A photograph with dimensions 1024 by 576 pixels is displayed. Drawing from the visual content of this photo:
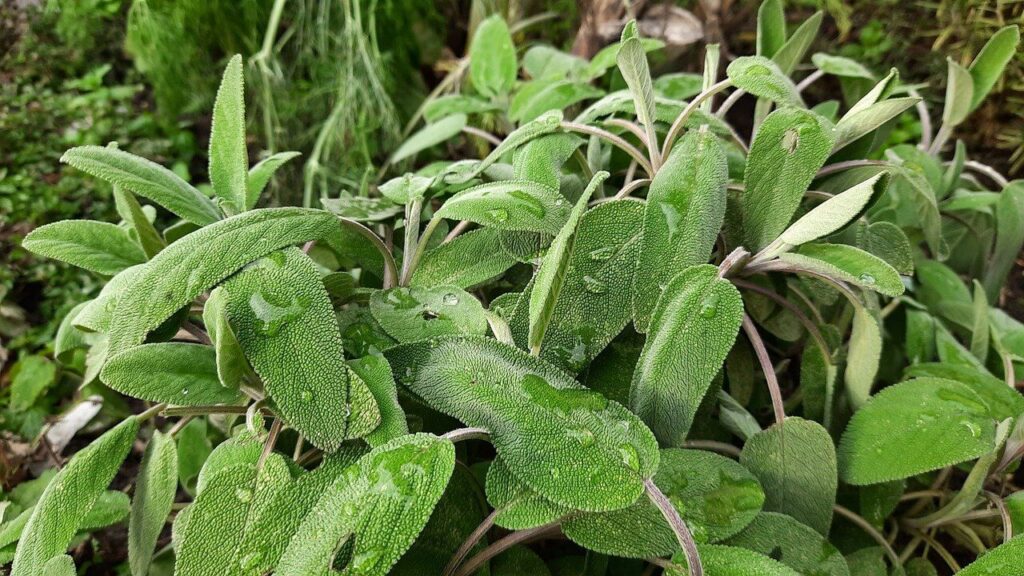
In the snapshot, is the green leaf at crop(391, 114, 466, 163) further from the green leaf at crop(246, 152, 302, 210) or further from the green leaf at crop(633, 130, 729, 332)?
the green leaf at crop(633, 130, 729, 332)

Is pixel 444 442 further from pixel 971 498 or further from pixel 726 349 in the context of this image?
pixel 971 498

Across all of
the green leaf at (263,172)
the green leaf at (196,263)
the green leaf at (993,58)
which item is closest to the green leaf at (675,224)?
the green leaf at (196,263)

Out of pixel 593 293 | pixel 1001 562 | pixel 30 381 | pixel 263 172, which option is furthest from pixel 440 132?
pixel 1001 562

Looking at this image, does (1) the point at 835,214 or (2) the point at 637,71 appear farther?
(2) the point at 637,71

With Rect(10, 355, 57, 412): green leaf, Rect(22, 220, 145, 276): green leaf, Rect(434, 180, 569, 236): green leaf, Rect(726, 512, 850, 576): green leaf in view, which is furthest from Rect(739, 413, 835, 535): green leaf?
Rect(10, 355, 57, 412): green leaf

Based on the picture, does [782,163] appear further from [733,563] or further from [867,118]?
Answer: [733,563]

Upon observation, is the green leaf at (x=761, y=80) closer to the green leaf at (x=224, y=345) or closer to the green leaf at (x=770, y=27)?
the green leaf at (x=770, y=27)

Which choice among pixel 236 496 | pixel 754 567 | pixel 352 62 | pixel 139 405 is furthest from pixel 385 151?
pixel 754 567
